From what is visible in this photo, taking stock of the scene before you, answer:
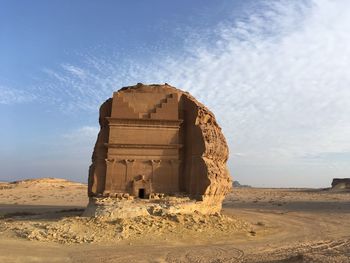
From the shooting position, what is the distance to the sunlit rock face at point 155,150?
17.5 m

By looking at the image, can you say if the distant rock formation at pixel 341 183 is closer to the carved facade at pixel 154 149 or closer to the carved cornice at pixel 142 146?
the carved facade at pixel 154 149

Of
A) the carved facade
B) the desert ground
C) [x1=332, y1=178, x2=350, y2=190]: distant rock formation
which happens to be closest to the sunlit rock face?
the carved facade

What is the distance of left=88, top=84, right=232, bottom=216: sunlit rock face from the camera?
17.5 metres

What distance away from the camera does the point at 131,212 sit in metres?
15.2

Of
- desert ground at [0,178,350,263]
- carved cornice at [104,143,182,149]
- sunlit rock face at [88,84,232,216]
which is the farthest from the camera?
carved cornice at [104,143,182,149]

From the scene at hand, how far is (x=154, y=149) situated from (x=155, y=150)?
2.6 inches

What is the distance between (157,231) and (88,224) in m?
2.55

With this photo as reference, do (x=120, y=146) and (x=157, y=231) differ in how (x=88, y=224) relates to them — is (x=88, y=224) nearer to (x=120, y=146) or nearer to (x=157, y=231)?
(x=157, y=231)

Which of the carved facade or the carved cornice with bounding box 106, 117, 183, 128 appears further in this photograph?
the carved cornice with bounding box 106, 117, 183, 128

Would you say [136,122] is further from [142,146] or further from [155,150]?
[155,150]

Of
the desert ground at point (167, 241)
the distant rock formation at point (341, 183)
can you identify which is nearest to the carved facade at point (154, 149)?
the desert ground at point (167, 241)

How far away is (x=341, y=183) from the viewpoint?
60.3m

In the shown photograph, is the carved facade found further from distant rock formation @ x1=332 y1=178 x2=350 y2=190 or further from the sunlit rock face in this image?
distant rock formation @ x1=332 y1=178 x2=350 y2=190

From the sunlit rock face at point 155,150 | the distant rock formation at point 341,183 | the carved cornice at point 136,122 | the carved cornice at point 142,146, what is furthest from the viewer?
the distant rock formation at point 341,183
